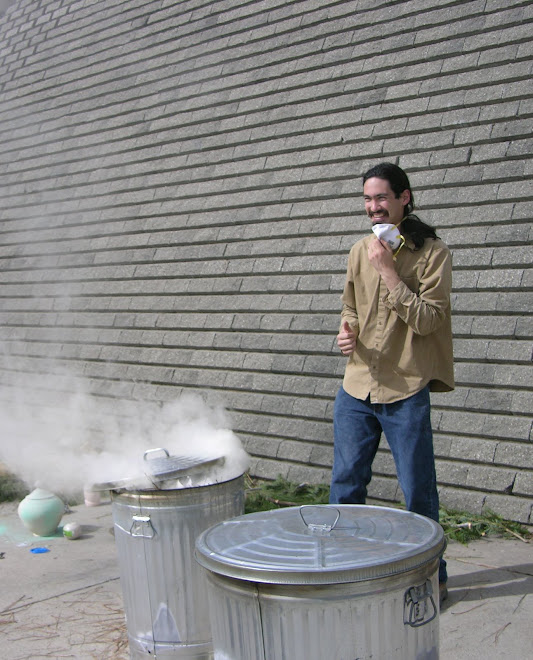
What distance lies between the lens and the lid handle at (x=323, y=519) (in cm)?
221

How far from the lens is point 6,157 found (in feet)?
32.9

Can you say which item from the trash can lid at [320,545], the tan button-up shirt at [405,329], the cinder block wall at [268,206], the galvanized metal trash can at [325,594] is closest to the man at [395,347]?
the tan button-up shirt at [405,329]

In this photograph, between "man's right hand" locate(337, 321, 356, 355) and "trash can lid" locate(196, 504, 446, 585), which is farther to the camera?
"man's right hand" locate(337, 321, 356, 355)

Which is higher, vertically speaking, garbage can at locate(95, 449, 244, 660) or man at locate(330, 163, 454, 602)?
man at locate(330, 163, 454, 602)

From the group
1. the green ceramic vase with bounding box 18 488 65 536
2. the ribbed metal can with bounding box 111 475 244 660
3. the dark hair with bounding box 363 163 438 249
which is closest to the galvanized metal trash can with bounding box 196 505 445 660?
the ribbed metal can with bounding box 111 475 244 660

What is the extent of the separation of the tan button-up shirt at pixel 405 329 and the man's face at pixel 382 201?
5.4 inches

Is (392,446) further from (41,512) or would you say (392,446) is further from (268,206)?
(268,206)

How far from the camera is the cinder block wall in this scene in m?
4.79

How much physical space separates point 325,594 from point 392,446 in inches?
58.0

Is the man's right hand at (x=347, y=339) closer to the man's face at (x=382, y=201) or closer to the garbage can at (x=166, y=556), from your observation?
the man's face at (x=382, y=201)

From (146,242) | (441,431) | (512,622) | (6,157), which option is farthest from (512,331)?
(6,157)

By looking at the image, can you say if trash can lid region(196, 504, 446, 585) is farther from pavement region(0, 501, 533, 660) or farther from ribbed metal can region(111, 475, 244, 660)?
pavement region(0, 501, 533, 660)

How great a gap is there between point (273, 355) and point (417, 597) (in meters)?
4.01

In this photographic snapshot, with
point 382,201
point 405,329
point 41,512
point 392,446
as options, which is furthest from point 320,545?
point 41,512
